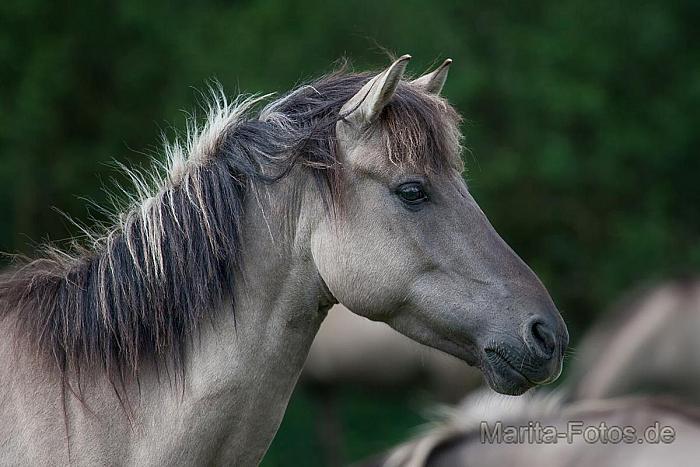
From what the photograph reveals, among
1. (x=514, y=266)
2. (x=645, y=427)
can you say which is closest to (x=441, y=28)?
(x=645, y=427)

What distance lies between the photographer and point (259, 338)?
261cm

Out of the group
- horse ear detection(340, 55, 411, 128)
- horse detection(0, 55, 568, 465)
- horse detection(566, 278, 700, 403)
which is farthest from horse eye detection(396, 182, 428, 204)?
horse detection(566, 278, 700, 403)

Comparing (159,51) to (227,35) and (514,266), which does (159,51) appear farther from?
(514,266)

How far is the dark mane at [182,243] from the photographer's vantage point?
102 inches

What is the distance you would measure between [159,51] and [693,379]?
477 cm

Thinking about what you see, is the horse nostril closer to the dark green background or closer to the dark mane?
the dark mane

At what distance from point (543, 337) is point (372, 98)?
78 cm

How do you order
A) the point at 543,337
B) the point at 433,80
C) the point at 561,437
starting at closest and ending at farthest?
the point at 543,337
the point at 433,80
the point at 561,437

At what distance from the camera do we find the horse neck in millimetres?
2559

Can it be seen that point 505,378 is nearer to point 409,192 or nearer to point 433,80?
point 409,192

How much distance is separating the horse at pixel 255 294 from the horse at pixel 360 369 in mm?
5603

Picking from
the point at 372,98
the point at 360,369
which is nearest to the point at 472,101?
the point at 360,369

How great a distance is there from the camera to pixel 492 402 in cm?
461

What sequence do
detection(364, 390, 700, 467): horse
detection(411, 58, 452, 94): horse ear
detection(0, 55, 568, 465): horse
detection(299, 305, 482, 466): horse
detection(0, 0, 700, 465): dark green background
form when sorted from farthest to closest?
detection(299, 305, 482, 466): horse → detection(0, 0, 700, 465): dark green background → detection(364, 390, 700, 467): horse → detection(411, 58, 452, 94): horse ear → detection(0, 55, 568, 465): horse
